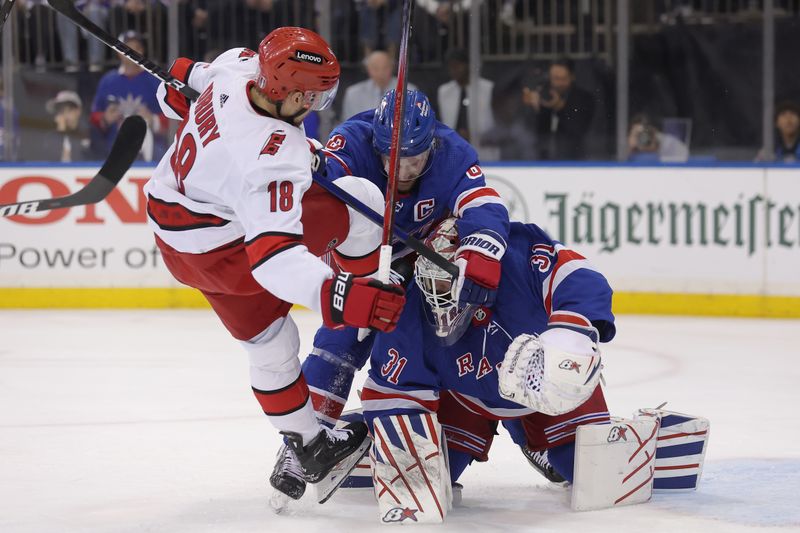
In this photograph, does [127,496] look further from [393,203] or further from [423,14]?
[423,14]

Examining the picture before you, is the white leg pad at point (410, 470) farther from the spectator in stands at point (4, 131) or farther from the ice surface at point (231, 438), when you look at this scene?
the spectator in stands at point (4, 131)

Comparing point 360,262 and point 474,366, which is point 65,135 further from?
point 474,366

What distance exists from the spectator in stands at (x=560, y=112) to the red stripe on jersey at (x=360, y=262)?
3700mm

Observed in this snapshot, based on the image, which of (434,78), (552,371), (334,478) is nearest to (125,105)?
(434,78)

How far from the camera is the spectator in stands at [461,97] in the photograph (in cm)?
681

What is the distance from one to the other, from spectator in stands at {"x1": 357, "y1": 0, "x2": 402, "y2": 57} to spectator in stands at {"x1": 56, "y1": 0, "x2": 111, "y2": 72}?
1428 mm

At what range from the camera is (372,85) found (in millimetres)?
6883

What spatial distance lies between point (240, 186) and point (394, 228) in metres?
0.37

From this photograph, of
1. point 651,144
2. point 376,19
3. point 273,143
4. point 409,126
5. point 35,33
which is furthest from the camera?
point 35,33

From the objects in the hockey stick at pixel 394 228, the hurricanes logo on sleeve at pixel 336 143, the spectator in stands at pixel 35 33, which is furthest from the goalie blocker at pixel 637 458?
the spectator in stands at pixel 35 33

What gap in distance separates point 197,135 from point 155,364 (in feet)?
8.04

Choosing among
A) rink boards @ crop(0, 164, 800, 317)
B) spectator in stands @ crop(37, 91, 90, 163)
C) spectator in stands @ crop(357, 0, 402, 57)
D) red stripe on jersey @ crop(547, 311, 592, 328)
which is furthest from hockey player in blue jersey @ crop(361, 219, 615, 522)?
spectator in stands @ crop(37, 91, 90, 163)

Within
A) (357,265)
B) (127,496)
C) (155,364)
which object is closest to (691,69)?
(155,364)

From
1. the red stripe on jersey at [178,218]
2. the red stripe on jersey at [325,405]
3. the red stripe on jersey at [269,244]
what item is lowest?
the red stripe on jersey at [325,405]
